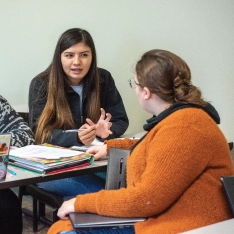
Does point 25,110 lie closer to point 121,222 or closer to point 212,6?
point 212,6

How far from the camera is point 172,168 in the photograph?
3.89 feet

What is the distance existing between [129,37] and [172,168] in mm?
1943

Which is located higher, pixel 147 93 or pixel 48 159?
pixel 147 93

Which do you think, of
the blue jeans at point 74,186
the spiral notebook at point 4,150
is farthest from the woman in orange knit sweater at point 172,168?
the blue jeans at point 74,186

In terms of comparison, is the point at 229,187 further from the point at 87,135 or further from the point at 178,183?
the point at 87,135

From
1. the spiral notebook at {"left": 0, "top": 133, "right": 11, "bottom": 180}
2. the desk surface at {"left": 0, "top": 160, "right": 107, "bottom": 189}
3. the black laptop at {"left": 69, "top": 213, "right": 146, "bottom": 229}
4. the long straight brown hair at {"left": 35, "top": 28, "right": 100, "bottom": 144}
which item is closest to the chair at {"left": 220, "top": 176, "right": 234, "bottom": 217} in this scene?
the black laptop at {"left": 69, "top": 213, "right": 146, "bottom": 229}

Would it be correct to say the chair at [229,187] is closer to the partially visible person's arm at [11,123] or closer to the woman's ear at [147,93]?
the woman's ear at [147,93]

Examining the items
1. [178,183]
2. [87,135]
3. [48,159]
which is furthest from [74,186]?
[178,183]

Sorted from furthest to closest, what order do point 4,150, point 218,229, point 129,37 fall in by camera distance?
point 129,37, point 4,150, point 218,229

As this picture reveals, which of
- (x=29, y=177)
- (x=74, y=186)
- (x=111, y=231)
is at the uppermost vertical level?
(x=29, y=177)

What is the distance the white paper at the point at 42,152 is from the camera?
1.64 meters

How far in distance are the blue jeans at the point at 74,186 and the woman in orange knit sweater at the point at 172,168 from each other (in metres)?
0.63

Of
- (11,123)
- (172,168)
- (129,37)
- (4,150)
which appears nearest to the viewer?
(172,168)

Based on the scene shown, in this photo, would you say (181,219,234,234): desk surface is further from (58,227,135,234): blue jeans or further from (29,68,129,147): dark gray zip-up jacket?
(29,68,129,147): dark gray zip-up jacket
